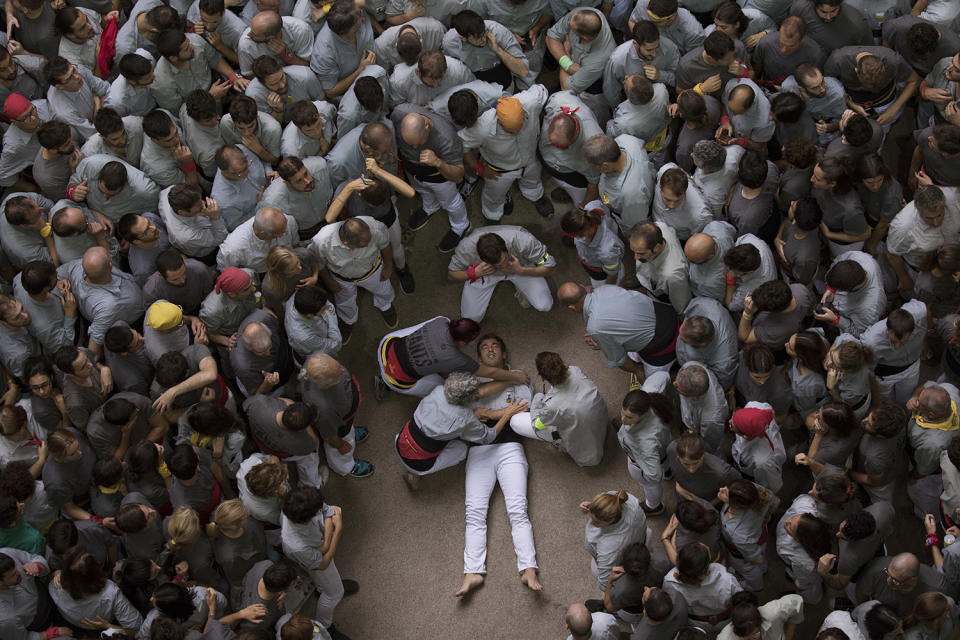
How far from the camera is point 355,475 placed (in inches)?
391

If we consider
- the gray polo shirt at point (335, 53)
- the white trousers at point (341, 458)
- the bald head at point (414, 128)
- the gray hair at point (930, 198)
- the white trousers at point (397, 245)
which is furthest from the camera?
the white trousers at point (397, 245)

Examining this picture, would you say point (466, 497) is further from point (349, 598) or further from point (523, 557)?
point (349, 598)

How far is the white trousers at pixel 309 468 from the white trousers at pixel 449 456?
839 millimetres

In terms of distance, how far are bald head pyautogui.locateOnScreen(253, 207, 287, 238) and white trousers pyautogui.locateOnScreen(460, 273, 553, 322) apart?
81.4 inches

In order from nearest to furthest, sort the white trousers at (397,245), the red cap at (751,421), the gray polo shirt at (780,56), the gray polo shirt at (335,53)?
the red cap at (751,421) < the gray polo shirt at (780,56) < the gray polo shirt at (335,53) < the white trousers at (397,245)

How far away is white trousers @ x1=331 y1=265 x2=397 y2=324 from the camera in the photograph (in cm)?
981

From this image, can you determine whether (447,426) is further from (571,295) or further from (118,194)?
(118,194)

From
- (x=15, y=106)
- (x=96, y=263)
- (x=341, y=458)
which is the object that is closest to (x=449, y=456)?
(x=341, y=458)

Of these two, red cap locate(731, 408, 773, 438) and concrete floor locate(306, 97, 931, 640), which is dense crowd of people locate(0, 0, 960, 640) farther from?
concrete floor locate(306, 97, 931, 640)

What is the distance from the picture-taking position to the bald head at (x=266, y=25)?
9648 mm

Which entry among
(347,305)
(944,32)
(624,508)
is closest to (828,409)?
(624,508)

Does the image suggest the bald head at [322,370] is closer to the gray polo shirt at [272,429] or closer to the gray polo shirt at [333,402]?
the gray polo shirt at [333,402]

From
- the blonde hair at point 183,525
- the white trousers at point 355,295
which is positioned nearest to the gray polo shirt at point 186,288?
the white trousers at point 355,295

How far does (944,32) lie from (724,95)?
2.19 metres
